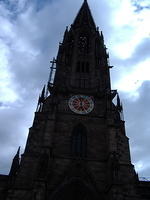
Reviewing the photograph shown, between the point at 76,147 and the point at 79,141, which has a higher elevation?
the point at 79,141

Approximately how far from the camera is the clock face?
26.8 metres

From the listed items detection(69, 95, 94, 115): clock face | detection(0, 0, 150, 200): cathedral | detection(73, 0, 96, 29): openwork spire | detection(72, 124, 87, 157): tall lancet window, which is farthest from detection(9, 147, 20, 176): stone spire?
detection(73, 0, 96, 29): openwork spire

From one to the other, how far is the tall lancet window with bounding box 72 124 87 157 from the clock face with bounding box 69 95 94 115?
1800mm

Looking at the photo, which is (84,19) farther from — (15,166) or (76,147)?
(15,166)

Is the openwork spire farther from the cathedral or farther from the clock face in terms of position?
the clock face

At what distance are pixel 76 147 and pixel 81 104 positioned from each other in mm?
5064

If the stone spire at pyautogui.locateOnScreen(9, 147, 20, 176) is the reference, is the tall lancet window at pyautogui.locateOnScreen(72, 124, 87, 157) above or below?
above

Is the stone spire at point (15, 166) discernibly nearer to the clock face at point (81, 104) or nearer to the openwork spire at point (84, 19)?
the clock face at point (81, 104)

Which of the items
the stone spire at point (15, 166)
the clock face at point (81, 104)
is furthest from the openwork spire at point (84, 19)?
the stone spire at point (15, 166)

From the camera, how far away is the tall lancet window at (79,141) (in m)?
24.1

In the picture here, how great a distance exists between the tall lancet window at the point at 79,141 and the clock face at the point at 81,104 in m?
1.80

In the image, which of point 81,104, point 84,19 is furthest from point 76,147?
point 84,19

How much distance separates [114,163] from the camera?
21.4 metres

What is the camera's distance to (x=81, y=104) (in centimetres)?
2744
